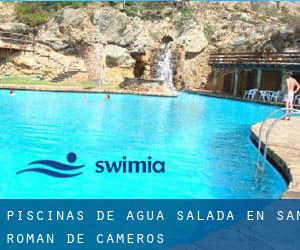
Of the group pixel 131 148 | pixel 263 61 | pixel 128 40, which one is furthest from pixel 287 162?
pixel 128 40

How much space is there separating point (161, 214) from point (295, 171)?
2.01m

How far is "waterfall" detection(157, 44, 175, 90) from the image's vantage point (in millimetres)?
25625

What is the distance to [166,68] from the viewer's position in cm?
2675

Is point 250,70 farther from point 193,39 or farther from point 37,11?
point 37,11

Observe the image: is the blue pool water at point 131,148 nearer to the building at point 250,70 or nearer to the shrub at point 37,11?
the building at point 250,70

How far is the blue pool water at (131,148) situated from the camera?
20.9ft

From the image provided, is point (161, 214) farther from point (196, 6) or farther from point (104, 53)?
point (196, 6)

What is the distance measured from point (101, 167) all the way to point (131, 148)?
1592 mm

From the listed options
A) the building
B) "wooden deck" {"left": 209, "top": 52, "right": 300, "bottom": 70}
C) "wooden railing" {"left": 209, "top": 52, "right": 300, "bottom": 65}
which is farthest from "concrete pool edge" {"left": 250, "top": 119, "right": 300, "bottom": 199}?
the building

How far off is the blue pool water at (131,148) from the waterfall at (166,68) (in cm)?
782

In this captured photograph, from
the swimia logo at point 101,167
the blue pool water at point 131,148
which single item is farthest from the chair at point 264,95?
the swimia logo at point 101,167

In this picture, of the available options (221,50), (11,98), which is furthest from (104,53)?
(11,98)

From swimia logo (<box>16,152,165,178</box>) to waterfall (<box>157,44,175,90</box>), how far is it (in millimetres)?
16795

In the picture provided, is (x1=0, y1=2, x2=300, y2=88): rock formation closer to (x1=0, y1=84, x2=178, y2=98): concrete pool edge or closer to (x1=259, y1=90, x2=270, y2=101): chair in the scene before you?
(x1=0, y1=84, x2=178, y2=98): concrete pool edge
